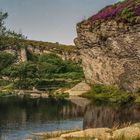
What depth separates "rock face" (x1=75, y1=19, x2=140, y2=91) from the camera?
11456cm

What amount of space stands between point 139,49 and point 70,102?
60.3 feet

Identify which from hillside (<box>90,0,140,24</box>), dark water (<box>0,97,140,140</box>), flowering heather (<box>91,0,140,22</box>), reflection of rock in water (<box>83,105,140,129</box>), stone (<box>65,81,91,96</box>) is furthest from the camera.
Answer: stone (<box>65,81,91,96</box>)

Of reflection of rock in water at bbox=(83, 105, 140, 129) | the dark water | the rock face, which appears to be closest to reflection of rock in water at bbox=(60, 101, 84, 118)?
the dark water

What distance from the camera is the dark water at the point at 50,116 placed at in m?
66.8

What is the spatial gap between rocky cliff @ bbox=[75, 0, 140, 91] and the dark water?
649 inches

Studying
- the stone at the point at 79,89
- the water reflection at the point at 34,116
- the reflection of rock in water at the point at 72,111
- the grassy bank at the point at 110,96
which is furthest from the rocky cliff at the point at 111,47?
the reflection of rock in water at the point at 72,111

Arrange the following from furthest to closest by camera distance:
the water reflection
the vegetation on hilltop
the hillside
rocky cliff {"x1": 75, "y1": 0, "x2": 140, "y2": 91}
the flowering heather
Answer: the vegetation on hilltop < rocky cliff {"x1": 75, "y1": 0, "x2": 140, "y2": 91} < the flowering heather < the hillside < the water reflection

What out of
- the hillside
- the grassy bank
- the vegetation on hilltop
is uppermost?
the hillside

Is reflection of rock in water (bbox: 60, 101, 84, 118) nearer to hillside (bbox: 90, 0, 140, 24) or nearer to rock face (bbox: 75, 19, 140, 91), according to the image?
rock face (bbox: 75, 19, 140, 91)

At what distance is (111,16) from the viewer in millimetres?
120375

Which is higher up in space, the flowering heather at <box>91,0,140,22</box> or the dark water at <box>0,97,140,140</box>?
the flowering heather at <box>91,0,140,22</box>

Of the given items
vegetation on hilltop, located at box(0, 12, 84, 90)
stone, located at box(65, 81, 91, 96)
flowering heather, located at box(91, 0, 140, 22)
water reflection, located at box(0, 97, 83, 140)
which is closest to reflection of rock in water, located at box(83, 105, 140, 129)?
water reflection, located at box(0, 97, 83, 140)

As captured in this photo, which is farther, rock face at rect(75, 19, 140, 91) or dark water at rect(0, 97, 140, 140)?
rock face at rect(75, 19, 140, 91)

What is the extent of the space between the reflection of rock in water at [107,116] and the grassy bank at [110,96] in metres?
9.42
